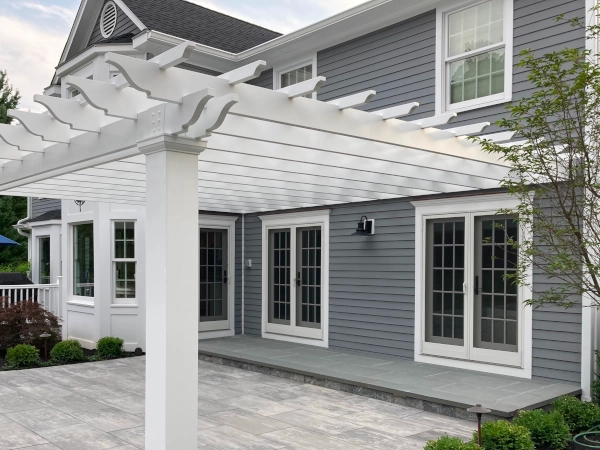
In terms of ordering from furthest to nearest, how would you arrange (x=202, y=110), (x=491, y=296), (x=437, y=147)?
(x=491, y=296) < (x=437, y=147) < (x=202, y=110)

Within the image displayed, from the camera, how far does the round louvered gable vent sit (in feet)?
34.9

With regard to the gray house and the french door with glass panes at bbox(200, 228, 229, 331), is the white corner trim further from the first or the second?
the french door with glass panes at bbox(200, 228, 229, 331)

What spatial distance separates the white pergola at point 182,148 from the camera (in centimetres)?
330

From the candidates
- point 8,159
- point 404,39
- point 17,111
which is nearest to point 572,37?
point 404,39

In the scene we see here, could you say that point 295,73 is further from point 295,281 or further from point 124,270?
point 124,270

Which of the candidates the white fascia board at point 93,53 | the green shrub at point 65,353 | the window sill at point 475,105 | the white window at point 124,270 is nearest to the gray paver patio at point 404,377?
the white window at point 124,270

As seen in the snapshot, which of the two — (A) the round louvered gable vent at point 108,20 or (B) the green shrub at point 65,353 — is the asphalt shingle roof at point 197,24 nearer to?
(A) the round louvered gable vent at point 108,20

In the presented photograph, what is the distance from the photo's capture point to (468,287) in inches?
273

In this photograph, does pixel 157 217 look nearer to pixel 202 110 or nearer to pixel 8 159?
pixel 202 110

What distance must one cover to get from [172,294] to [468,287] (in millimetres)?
4535

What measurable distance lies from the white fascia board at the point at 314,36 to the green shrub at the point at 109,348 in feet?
14.7

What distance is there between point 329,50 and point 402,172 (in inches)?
142

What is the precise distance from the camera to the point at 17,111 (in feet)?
13.4

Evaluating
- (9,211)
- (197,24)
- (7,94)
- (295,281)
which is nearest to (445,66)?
(295,281)
